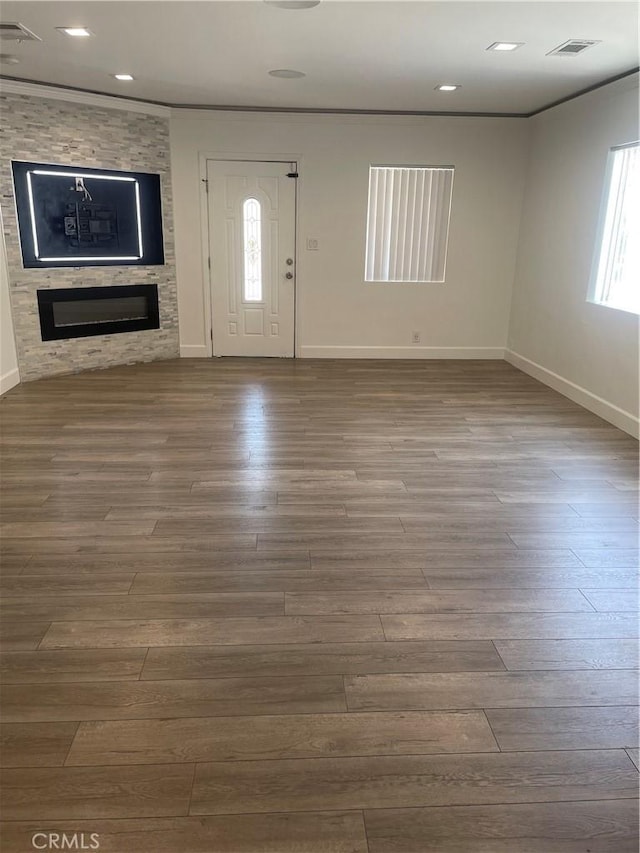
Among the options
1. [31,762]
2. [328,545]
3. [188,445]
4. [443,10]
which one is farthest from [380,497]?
[443,10]

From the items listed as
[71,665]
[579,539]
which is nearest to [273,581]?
[71,665]

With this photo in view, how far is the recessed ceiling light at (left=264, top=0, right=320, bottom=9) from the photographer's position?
310cm

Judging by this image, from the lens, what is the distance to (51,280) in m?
5.75

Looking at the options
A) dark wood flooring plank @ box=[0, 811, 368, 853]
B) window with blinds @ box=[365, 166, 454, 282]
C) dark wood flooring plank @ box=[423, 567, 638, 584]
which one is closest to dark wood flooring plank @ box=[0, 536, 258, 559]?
dark wood flooring plank @ box=[423, 567, 638, 584]

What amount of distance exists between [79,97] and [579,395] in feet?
17.4

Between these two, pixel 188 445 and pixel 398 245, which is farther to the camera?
pixel 398 245

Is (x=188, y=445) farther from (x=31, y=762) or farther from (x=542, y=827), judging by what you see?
(x=542, y=827)

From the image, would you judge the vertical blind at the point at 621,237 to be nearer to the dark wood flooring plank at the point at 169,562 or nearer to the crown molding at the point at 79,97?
the dark wood flooring plank at the point at 169,562

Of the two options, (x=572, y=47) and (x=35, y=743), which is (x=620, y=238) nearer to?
(x=572, y=47)

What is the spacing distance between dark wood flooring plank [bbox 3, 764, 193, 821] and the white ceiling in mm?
3520

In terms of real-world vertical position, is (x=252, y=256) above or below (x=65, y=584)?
above

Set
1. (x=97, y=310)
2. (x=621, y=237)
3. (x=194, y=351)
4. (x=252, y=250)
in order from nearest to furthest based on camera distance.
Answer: (x=621, y=237) < (x=97, y=310) < (x=252, y=250) < (x=194, y=351)

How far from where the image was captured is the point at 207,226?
6.62m

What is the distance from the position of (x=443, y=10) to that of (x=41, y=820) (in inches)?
154
